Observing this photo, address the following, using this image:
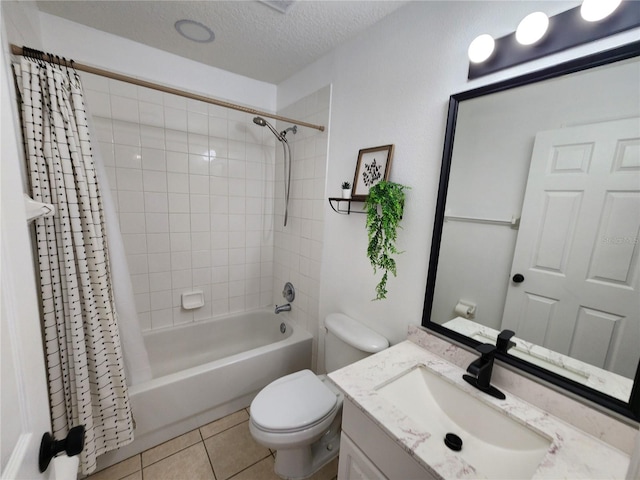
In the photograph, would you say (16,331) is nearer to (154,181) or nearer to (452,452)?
(452,452)

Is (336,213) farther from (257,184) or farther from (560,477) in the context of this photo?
(560,477)

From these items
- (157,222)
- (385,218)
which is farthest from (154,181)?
(385,218)

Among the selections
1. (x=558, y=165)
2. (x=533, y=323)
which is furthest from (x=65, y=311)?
(x=558, y=165)

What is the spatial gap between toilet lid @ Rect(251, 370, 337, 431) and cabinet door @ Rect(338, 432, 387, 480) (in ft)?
0.81

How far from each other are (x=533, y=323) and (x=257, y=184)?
2047 millimetres

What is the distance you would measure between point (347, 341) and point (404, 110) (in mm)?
1192

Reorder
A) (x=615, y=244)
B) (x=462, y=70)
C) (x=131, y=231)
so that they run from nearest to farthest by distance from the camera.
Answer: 1. (x=615, y=244)
2. (x=462, y=70)
3. (x=131, y=231)

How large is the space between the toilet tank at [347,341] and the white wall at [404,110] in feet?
0.25

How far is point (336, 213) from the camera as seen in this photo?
1693mm

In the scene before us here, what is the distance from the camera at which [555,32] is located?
83 centimetres

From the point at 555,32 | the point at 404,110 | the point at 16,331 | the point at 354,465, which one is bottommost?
the point at 354,465

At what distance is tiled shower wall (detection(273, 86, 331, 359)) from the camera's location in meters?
1.82

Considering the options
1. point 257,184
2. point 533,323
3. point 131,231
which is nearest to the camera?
point 533,323

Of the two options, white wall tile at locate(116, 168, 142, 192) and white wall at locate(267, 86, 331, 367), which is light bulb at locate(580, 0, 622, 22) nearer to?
white wall at locate(267, 86, 331, 367)
